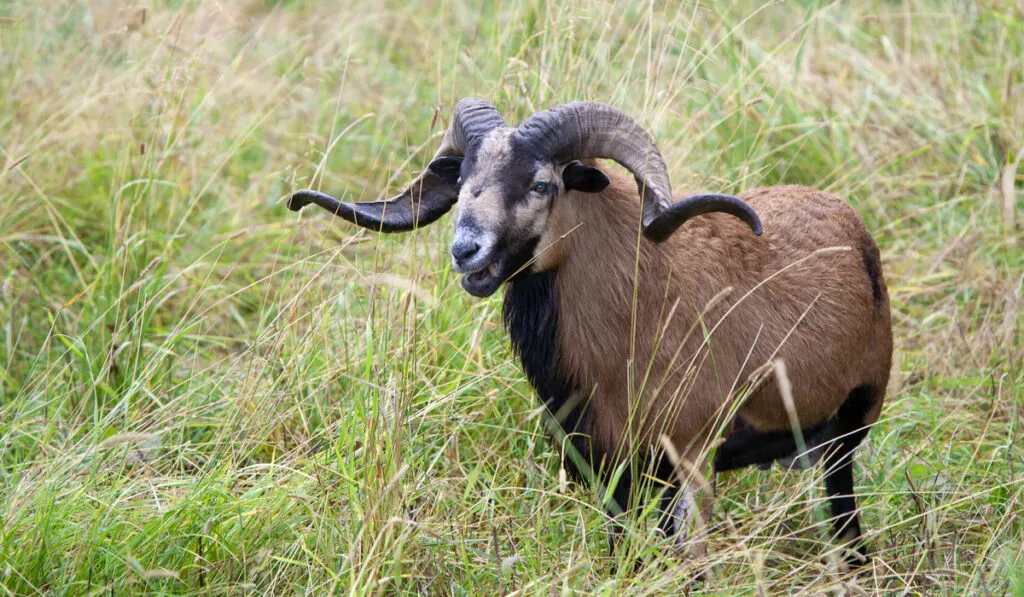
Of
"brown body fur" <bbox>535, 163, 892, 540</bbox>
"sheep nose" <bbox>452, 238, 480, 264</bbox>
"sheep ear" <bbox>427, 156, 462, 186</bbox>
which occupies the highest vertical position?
"sheep ear" <bbox>427, 156, 462, 186</bbox>

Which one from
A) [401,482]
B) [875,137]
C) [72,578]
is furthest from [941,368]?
[72,578]

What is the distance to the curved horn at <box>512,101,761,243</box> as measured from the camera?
13.5ft

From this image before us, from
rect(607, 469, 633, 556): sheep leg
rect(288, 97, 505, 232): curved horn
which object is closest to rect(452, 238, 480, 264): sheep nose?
rect(288, 97, 505, 232): curved horn

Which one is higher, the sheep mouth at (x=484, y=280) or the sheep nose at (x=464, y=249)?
the sheep nose at (x=464, y=249)

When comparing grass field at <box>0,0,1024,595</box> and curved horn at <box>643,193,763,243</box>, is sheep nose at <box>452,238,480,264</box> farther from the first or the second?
curved horn at <box>643,193,763,243</box>

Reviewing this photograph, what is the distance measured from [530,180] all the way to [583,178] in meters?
0.24

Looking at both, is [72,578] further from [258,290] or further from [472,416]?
[258,290]

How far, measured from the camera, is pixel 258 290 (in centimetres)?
625

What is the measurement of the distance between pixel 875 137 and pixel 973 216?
3.19 ft

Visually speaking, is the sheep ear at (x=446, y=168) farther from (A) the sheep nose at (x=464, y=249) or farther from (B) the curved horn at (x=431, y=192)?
(A) the sheep nose at (x=464, y=249)

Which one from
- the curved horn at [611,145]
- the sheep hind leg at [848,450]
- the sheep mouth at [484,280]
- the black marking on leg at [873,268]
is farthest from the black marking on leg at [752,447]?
the sheep mouth at [484,280]

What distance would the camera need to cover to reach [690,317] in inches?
169

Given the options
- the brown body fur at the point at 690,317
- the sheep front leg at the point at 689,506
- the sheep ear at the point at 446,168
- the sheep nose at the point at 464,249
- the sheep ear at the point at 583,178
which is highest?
the sheep ear at the point at 583,178

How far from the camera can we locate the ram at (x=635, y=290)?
4074 millimetres
